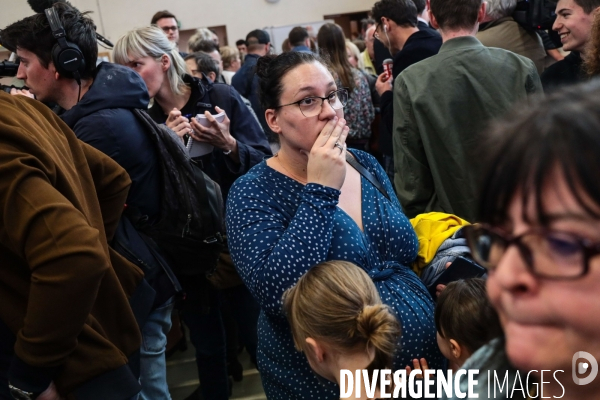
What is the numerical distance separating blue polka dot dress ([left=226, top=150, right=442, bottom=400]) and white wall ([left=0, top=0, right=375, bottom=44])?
34.7 ft

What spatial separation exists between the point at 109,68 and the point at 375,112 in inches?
101

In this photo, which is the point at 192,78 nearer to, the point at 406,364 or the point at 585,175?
the point at 406,364

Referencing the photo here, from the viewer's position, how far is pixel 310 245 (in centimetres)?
152

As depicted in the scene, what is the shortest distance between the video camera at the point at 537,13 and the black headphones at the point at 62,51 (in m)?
2.20

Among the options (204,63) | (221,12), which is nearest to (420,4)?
(204,63)

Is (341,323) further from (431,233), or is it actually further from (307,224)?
(431,233)

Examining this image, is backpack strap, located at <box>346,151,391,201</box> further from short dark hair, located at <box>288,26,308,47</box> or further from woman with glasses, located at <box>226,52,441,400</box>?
short dark hair, located at <box>288,26,308,47</box>

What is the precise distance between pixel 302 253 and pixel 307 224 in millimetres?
75

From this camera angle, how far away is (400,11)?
3.29 meters

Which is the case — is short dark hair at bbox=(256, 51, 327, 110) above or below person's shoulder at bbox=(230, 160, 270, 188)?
above

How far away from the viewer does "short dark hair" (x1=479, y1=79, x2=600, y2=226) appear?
1.93 feet

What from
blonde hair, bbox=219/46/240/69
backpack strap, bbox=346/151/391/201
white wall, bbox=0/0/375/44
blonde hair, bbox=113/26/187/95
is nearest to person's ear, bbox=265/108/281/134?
backpack strap, bbox=346/151/391/201

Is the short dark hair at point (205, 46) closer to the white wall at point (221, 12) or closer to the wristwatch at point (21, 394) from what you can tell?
the wristwatch at point (21, 394)

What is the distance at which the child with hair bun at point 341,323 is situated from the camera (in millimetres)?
1293
